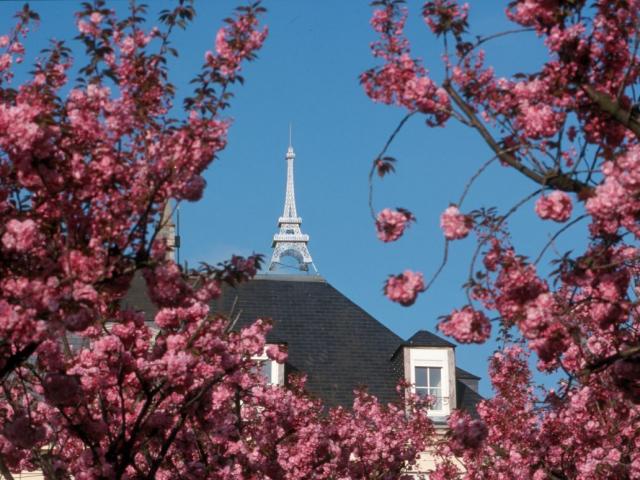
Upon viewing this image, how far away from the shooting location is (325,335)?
25156 millimetres

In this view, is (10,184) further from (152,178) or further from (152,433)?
(152,433)

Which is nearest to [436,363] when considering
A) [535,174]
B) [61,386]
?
[61,386]

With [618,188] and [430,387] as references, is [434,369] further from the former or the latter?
[618,188]

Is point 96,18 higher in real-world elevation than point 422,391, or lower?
lower

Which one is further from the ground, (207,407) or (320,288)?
(320,288)

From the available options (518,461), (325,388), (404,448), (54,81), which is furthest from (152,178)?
(325,388)

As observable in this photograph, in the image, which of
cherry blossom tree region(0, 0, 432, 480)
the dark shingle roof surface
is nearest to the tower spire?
the dark shingle roof surface

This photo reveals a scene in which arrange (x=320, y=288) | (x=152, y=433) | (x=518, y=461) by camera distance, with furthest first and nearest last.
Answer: (x=320, y=288) → (x=518, y=461) → (x=152, y=433)

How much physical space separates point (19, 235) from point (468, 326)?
2.98 m

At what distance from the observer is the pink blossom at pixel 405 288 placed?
700 cm

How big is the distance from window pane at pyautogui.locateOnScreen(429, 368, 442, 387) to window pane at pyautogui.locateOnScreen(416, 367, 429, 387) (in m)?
0.11

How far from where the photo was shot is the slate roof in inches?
944

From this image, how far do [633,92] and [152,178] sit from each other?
3345 mm

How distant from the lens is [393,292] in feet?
23.1
